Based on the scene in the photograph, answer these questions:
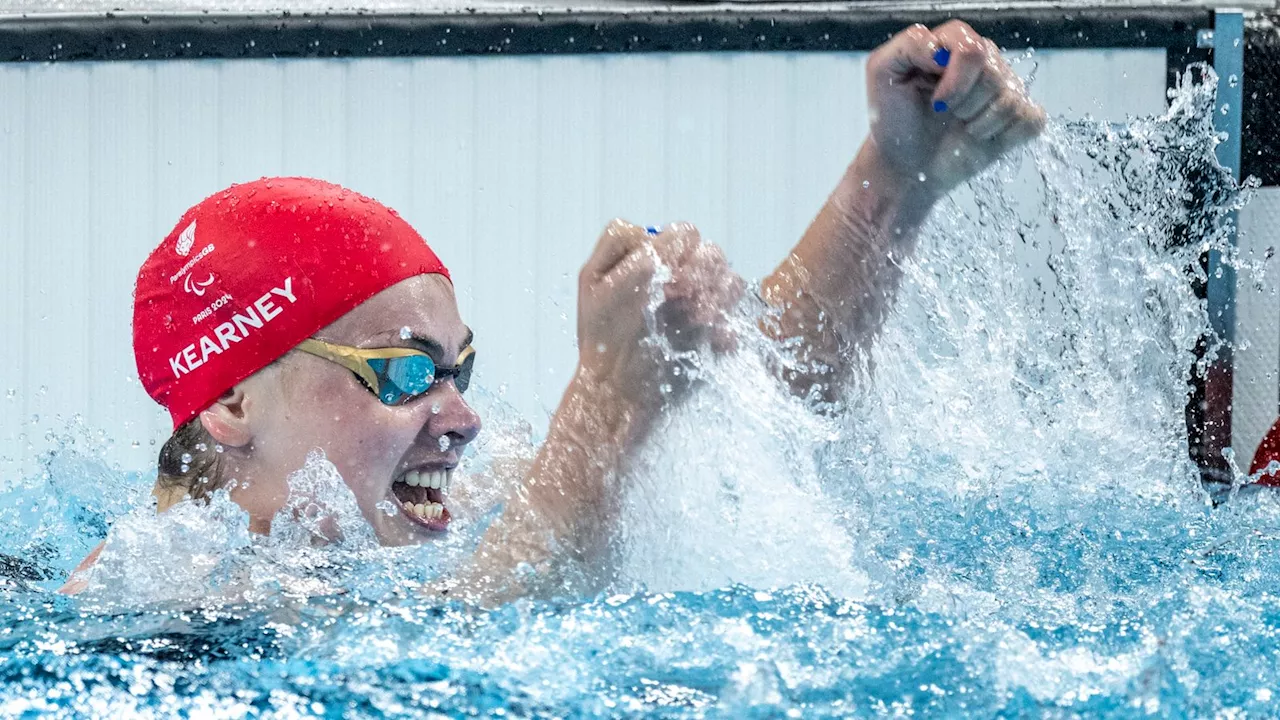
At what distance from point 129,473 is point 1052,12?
279cm

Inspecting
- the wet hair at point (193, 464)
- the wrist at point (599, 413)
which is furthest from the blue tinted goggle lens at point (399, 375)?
the wrist at point (599, 413)

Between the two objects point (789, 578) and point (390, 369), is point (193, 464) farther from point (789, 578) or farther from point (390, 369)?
point (789, 578)

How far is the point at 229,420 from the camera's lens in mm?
1678

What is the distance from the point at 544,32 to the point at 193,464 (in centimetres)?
218

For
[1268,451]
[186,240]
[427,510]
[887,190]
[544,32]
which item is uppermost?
[544,32]

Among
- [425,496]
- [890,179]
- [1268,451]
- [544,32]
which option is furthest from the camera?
[544,32]

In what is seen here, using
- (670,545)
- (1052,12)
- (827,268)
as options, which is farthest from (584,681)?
(1052,12)

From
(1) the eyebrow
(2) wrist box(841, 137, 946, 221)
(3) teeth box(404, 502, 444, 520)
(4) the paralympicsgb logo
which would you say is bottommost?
(3) teeth box(404, 502, 444, 520)

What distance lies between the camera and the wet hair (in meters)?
1.71

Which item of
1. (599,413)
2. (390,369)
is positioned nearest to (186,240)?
(390,369)

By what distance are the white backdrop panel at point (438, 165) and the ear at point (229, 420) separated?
1.93 meters

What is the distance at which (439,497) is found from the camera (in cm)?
178

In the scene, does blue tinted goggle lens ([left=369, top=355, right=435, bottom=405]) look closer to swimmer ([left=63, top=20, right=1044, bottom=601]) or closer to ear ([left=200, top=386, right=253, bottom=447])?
swimmer ([left=63, top=20, right=1044, bottom=601])

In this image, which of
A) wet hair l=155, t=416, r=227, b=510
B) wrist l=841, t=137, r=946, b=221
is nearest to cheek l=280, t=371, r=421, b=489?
wet hair l=155, t=416, r=227, b=510
